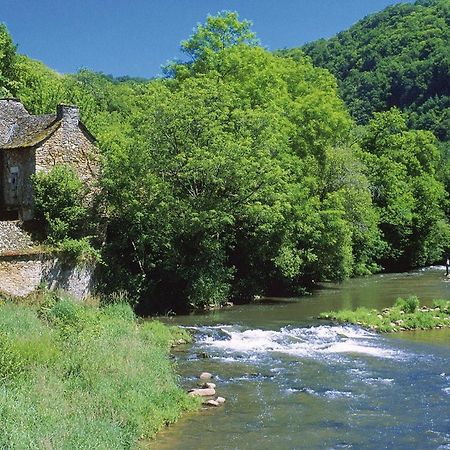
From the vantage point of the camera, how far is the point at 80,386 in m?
14.0

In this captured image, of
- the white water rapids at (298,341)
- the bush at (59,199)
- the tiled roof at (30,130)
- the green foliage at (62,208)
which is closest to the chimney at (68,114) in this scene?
the tiled roof at (30,130)

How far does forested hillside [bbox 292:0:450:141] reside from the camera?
113m

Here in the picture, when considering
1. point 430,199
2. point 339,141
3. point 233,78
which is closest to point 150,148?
point 233,78

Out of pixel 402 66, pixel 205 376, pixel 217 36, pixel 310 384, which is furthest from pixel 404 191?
pixel 402 66

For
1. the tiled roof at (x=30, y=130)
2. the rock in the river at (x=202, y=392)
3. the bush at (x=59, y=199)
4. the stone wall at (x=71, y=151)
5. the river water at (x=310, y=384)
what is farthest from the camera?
the tiled roof at (x=30, y=130)

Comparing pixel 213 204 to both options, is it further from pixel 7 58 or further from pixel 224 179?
pixel 7 58

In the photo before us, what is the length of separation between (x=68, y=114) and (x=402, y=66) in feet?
330

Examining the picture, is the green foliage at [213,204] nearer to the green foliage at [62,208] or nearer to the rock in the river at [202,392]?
the green foliage at [62,208]

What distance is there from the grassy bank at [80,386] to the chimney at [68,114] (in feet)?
42.5

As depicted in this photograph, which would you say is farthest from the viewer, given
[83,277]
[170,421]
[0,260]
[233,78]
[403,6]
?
[403,6]

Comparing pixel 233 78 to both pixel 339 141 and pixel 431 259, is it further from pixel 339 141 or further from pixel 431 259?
pixel 431 259

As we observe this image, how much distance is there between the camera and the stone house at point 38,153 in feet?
98.4

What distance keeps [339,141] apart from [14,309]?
97.6 feet

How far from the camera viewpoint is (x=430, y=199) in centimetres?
6100
